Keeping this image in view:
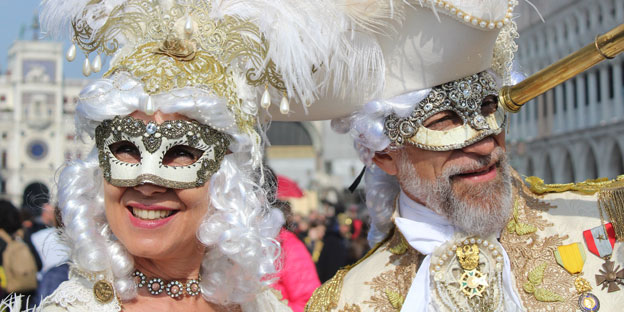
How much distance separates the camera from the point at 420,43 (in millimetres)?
2371

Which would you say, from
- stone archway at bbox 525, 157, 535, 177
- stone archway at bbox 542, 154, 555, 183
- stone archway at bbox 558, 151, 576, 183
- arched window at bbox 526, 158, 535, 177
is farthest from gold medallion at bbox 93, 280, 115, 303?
arched window at bbox 526, 158, 535, 177

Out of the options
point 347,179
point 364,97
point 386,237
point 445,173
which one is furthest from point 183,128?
point 347,179

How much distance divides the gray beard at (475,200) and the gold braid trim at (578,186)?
179 millimetres

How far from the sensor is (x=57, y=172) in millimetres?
2354

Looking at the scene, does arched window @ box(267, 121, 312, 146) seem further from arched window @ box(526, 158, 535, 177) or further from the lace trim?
the lace trim

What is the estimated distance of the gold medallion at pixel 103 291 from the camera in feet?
7.02

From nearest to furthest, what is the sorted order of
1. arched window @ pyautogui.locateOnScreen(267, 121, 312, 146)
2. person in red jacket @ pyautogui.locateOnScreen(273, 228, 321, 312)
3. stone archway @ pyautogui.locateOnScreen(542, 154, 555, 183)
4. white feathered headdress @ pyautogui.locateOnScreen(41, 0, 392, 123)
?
white feathered headdress @ pyautogui.locateOnScreen(41, 0, 392, 123), person in red jacket @ pyautogui.locateOnScreen(273, 228, 321, 312), stone archway @ pyautogui.locateOnScreen(542, 154, 555, 183), arched window @ pyautogui.locateOnScreen(267, 121, 312, 146)

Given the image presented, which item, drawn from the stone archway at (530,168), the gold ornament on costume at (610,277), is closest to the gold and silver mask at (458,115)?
the gold ornament on costume at (610,277)

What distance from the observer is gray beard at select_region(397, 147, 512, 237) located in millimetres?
2381

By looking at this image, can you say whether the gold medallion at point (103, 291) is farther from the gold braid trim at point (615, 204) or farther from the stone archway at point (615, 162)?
the stone archway at point (615, 162)

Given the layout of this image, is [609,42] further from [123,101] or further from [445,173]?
[123,101]

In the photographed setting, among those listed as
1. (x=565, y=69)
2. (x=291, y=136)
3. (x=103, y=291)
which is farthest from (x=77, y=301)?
(x=291, y=136)

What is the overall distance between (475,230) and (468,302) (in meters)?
0.26

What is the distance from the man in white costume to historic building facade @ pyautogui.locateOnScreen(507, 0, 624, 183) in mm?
10362
